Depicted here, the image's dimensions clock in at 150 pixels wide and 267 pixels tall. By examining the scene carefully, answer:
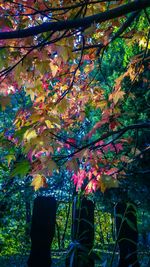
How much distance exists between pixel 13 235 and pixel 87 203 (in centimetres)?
496

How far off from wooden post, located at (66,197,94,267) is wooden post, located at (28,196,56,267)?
31 cm

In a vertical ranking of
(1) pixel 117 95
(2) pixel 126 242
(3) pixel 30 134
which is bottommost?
(2) pixel 126 242

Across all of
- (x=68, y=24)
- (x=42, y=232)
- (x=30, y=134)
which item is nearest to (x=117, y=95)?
(x=30, y=134)

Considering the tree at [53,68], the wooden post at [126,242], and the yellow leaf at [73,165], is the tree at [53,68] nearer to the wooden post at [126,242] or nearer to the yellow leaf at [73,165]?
the yellow leaf at [73,165]

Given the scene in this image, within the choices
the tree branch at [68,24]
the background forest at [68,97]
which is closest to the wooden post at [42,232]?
the background forest at [68,97]

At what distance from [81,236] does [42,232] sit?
46 cm

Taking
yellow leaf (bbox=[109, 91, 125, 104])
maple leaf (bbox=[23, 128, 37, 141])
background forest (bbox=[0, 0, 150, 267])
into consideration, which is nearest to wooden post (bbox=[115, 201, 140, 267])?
background forest (bbox=[0, 0, 150, 267])

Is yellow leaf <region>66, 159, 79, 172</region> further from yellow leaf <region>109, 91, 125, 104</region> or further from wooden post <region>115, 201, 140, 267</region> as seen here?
wooden post <region>115, 201, 140, 267</region>

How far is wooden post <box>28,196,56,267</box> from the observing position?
3.20 m

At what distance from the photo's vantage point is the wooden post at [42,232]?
3195mm

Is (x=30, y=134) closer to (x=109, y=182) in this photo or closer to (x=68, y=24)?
(x=109, y=182)

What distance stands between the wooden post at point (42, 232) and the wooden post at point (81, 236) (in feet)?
1.01

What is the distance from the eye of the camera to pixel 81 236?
10.1 ft

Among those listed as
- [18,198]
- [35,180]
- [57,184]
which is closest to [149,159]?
[18,198]
